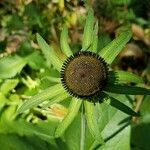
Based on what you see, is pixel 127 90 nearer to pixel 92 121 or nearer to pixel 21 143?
pixel 92 121

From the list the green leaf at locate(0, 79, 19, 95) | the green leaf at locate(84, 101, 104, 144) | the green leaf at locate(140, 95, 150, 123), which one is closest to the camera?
the green leaf at locate(84, 101, 104, 144)

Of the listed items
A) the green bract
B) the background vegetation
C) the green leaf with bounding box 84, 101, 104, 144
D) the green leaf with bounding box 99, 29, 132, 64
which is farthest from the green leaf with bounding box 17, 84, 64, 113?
the background vegetation

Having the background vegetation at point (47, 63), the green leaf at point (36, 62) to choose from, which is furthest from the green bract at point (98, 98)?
the green leaf at point (36, 62)

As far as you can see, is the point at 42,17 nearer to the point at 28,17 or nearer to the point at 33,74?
the point at 28,17

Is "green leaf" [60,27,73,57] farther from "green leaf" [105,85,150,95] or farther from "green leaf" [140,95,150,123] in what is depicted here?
"green leaf" [140,95,150,123]

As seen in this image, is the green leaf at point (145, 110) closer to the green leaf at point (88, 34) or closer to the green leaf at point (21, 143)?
the green leaf at point (21, 143)
